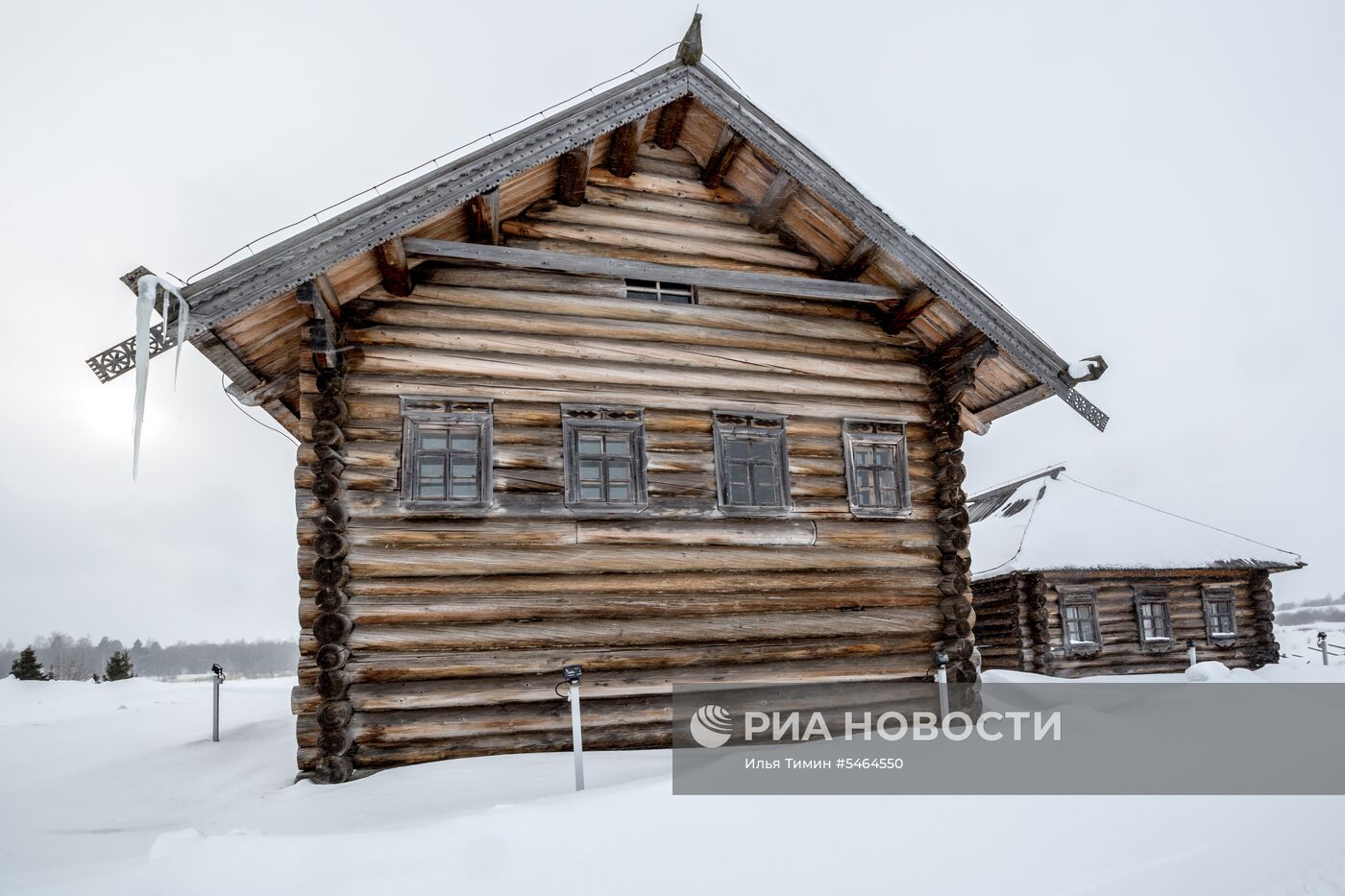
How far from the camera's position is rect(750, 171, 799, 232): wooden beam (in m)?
8.84

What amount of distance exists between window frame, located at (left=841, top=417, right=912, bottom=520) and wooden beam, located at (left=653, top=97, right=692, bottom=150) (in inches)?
164

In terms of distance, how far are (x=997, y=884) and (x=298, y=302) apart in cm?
712

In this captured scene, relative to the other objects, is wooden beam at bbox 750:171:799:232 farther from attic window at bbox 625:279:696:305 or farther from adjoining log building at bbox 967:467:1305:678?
adjoining log building at bbox 967:467:1305:678

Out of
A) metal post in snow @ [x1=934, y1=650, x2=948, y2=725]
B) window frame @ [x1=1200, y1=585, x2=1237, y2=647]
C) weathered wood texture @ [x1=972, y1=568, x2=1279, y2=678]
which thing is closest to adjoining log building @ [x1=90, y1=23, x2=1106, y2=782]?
metal post in snow @ [x1=934, y1=650, x2=948, y2=725]

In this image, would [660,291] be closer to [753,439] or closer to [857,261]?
[753,439]

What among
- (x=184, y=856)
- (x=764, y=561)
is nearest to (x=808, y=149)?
(x=764, y=561)

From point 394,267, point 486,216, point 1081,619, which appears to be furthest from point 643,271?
point 1081,619

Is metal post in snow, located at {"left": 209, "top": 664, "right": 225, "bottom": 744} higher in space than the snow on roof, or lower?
lower

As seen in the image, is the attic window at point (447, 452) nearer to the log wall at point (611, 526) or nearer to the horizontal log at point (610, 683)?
the log wall at point (611, 526)

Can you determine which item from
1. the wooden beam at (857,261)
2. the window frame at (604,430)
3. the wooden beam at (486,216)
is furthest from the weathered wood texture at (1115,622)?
the wooden beam at (486,216)

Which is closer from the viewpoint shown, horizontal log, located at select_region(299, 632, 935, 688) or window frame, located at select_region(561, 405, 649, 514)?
horizontal log, located at select_region(299, 632, 935, 688)

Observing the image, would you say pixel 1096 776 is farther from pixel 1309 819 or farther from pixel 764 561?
pixel 764 561

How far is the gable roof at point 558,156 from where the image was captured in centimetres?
639

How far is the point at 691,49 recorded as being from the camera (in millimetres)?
8242
